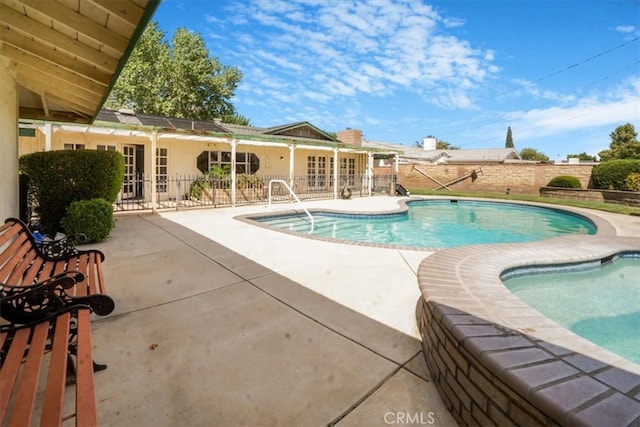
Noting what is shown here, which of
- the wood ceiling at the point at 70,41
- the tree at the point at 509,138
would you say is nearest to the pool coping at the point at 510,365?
the wood ceiling at the point at 70,41

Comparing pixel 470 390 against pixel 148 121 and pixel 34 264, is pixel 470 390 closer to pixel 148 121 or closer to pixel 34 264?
pixel 34 264

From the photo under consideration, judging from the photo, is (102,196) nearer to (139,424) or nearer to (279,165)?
(139,424)

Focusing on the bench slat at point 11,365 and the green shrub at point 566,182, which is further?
the green shrub at point 566,182

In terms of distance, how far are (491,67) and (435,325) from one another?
25472 millimetres

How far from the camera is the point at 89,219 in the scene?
20.2 feet

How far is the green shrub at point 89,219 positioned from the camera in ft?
20.0

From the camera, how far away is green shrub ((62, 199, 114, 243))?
240 inches

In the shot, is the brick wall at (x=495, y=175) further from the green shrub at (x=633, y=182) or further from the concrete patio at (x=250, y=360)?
the concrete patio at (x=250, y=360)

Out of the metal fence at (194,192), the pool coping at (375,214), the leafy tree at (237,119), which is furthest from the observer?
the leafy tree at (237,119)

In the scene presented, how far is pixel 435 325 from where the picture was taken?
2307 millimetres

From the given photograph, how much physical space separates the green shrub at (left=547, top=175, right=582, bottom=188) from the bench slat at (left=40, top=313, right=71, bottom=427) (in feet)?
74.3

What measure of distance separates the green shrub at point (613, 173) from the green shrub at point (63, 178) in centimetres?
2181

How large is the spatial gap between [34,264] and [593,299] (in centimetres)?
646

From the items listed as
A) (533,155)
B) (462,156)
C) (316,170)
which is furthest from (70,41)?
(533,155)
